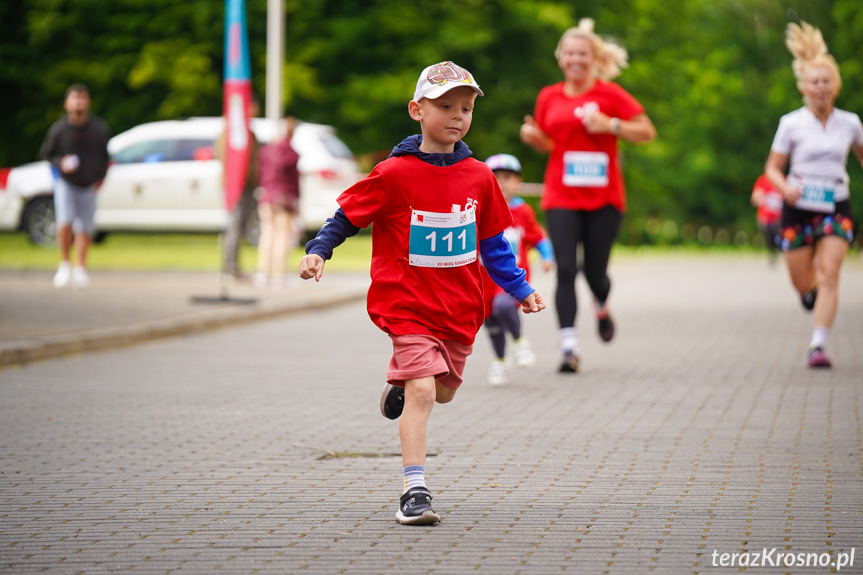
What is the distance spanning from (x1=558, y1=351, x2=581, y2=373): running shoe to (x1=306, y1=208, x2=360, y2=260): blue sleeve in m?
4.47

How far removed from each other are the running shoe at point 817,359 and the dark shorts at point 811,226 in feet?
2.41

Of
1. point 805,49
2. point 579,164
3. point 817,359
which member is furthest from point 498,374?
point 805,49

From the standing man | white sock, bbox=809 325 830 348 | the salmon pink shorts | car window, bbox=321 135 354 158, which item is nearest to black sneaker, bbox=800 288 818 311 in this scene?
white sock, bbox=809 325 830 348

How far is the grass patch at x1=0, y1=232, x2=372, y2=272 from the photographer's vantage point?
20078mm

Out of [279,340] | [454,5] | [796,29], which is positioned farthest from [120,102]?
[796,29]

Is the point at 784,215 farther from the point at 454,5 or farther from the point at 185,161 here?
the point at 454,5

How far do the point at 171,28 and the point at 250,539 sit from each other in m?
31.4

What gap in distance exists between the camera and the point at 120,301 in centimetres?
1420

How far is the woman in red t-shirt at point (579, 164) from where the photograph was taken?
966cm

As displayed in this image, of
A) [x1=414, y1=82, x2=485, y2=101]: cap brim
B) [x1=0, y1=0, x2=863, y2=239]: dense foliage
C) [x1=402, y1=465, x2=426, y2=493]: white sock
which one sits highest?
[x1=0, y1=0, x2=863, y2=239]: dense foliage

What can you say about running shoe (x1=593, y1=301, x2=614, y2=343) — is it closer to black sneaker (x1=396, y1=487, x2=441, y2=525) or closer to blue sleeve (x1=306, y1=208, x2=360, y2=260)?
blue sleeve (x1=306, y1=208, x2=360, y2=260)

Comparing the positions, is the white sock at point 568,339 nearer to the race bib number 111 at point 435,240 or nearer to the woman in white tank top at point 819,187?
the woman in white tank top at point 819,187

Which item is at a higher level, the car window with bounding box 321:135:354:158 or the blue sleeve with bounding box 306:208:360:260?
the car window with bounding box 321:135:354:158

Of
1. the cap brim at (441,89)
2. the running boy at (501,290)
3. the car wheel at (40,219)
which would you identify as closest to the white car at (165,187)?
the car wheel at (40,219)
